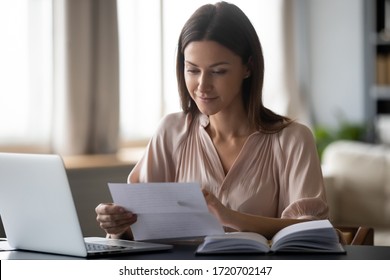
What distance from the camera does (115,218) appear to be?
2.28 m

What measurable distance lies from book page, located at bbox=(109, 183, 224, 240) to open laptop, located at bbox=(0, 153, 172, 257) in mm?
51

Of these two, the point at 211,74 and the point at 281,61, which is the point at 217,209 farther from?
the point at 281,61

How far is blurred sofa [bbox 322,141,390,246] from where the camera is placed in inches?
194

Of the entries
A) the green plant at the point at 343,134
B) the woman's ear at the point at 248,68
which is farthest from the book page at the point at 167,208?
the green plant at the point at 343,134

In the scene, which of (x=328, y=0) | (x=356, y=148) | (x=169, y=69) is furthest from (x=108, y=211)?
(x=328, y=0)

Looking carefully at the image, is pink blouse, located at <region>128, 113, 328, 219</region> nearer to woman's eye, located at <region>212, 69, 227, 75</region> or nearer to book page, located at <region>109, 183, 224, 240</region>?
woman's eye, located at <region>212, 69, 227, 75</region>

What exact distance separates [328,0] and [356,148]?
1.91 meters

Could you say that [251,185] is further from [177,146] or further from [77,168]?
[77,168]

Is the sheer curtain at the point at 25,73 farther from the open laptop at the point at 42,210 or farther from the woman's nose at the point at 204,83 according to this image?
the open laptop at the point at 42,210

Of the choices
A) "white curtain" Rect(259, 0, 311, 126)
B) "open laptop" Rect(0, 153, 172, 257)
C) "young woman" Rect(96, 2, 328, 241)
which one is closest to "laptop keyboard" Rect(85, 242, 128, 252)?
"open laptop" Rect(0, 153, 172, 257)

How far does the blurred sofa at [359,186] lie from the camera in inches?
194

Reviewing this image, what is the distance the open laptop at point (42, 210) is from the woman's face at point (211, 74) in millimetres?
535

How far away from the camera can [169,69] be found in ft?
18.7

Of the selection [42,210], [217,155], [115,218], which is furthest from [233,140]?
[42,210]
